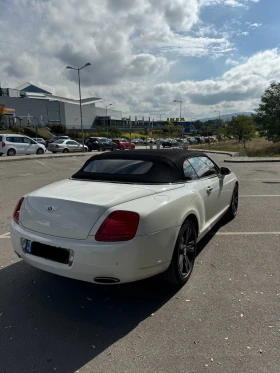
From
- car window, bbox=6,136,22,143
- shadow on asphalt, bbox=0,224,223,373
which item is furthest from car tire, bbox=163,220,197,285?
car window, bbox=6,136,22,143

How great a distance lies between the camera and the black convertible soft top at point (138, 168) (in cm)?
350

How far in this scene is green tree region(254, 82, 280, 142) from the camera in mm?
28969

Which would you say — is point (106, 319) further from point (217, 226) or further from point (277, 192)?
point (277, 192)

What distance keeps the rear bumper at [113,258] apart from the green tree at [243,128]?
4392 cm

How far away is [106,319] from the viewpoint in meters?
2.65

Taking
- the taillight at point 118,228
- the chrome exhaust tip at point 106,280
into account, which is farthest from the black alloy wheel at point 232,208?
the chrome exhaust tip at point 106,280

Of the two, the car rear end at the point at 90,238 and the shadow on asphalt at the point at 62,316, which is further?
the car rear end at the point at 90,238

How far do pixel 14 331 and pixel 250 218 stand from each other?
4.73 m

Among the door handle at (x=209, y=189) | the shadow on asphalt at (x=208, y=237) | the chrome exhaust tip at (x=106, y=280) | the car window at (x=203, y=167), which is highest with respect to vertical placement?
the car window at (x=203, y=167)

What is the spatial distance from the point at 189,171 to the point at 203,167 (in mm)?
611

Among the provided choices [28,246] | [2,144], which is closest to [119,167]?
[28,246]

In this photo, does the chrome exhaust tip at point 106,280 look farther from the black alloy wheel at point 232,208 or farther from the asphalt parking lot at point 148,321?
the black alloy wheel at point 232,208

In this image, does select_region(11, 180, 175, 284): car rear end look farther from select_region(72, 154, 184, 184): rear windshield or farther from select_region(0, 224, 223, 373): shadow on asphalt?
select_region(72, 154, 184, 184): rear windshield

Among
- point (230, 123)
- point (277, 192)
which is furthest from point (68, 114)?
point (277, 192)
